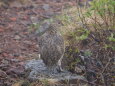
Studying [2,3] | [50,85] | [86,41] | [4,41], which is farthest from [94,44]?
[2,3]

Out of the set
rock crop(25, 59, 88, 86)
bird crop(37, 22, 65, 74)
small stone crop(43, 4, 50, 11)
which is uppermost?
small stone crop(43, 4, 50, 11)

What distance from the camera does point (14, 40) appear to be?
954cm

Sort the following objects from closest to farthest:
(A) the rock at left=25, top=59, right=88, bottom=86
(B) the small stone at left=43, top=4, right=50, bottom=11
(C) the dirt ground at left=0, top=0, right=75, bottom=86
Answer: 1. (A) the rock at left=25, top=59, right=88, bottom=86
2. (C) the dirt ground at left=0, top=0, right=75, bottom=86
3. (B) the small stone at left=43, top=4, right=50, bottom=11

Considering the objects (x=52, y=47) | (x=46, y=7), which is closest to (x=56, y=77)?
(x=52, y=47)

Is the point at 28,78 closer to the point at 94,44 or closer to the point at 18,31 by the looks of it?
the point at 94,44

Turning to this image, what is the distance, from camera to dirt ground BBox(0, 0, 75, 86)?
7736mm

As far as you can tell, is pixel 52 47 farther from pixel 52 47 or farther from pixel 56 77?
pixel 56 77

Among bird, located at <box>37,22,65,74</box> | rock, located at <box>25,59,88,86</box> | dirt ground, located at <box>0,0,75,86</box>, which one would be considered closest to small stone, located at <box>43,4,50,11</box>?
dirt ground, located at <box>0,0,75,86</box>

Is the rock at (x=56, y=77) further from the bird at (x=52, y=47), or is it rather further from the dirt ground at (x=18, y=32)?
the dirt ground at (x=18, y=32)

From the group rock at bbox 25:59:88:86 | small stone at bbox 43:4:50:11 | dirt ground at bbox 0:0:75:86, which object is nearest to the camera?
rock at bbox 25:59:88:86

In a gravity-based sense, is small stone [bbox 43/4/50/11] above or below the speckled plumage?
above

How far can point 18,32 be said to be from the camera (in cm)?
Answer: 1011

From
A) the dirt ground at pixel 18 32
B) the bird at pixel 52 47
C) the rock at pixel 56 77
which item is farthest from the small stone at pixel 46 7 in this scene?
the bird at pixel 52 47

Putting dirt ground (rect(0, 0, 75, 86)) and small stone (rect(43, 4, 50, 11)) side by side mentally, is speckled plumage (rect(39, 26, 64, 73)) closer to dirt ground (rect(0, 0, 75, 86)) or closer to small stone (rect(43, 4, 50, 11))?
dirt ground (rect(0, 0, 75, 86))
